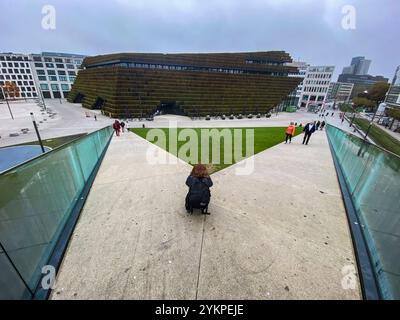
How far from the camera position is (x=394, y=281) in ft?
7.43

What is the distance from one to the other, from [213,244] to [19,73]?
10207cm

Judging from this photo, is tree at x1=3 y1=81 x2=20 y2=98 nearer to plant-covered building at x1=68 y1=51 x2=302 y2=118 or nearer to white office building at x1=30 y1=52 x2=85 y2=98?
white office building at x1=30 y1=52 x2=85 y2=98

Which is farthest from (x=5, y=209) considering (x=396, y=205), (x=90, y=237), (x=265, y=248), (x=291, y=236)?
(x=396, y=205)

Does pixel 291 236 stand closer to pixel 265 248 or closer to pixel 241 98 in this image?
pixel 265 248

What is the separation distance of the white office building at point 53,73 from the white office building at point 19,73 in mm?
4750

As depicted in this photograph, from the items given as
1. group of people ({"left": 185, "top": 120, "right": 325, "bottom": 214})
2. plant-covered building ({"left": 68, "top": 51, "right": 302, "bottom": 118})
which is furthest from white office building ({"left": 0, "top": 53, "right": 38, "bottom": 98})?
group of people ({"left": 185, "top": 120, "right": 325, "bottom": 214})

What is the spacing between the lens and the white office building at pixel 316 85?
6719 cm

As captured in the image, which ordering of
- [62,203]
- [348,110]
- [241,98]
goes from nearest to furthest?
1. [62,203]
2. [241,98]
3. [348,110]

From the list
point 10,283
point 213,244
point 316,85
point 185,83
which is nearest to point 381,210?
point 213,244

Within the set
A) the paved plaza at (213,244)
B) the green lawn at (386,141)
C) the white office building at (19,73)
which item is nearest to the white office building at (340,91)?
the green lawn at (386,141)

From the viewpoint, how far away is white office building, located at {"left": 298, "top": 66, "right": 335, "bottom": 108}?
6719 cm

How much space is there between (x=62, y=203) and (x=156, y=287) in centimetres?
260

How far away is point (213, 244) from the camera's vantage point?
318 centimetres

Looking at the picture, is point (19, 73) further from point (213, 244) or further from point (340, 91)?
point (340, 91)
